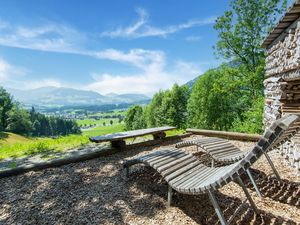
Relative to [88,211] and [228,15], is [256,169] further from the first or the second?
[228,15]

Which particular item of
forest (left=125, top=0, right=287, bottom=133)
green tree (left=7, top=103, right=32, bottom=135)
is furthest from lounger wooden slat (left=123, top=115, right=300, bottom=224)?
green tree (left=7, top=103, right=32, bottom=135)

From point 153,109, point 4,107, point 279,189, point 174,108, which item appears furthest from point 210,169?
point 4,107

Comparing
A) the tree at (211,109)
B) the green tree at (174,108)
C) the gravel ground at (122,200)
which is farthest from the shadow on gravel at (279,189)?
the green tree at (174,108)

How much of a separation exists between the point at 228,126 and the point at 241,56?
11.4 m

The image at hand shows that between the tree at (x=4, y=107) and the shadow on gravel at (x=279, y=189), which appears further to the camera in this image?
the tree at (x=4, y=107)

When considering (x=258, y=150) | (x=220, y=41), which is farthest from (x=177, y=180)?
(x=220, y=41)

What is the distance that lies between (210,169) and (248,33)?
14.5 m

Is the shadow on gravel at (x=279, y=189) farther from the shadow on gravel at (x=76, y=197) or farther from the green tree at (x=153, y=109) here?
the green tree at (x=153, y=109)

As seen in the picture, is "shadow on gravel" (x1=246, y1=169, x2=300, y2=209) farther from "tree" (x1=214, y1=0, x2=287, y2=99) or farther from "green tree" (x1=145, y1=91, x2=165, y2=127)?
"green tree" (x1=145, y1=91, x2=165, y2=127)

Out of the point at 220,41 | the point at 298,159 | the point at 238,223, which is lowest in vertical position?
the point at 238,223

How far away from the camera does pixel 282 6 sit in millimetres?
14188

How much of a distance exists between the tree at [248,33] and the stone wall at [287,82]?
939 centimetres

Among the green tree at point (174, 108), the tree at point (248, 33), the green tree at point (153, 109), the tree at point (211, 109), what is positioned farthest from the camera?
the green tree at point (153, 109)

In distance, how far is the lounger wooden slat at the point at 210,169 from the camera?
7.60ft
